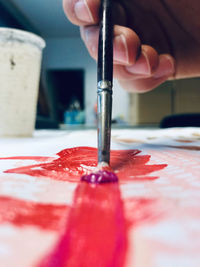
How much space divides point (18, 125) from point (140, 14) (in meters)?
0.37

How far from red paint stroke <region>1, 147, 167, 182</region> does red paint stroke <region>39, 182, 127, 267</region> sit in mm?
59

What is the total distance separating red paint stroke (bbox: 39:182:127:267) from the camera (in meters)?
0.10

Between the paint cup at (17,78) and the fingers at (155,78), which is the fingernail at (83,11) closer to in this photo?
the fingers at (155,78)

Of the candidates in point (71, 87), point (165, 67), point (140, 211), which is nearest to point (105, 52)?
point (140, 211)

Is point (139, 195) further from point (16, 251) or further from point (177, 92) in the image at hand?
point (177, 92)

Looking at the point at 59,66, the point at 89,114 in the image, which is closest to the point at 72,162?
A: the point at 89,114

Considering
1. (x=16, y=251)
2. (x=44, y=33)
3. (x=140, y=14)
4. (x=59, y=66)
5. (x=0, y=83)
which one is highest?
(x=44, y=33)

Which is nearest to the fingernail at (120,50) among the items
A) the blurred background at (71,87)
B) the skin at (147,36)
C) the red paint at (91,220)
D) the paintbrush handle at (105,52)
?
the skin at (147,36)

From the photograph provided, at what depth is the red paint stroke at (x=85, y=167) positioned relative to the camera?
0.24 metres

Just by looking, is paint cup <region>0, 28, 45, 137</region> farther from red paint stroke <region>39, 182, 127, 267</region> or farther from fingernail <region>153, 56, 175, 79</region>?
red paint stroke <region>39, 182, 127, 267</region>

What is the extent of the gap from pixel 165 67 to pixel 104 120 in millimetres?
354

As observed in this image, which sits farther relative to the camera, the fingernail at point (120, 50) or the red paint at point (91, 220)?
the fingernail at point (120, 50)

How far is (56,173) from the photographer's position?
0.83 ft

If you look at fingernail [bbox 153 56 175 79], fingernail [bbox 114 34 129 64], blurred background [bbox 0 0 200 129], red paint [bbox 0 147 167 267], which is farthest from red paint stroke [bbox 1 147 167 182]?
blurred background [bbox 0 0 200 129]
